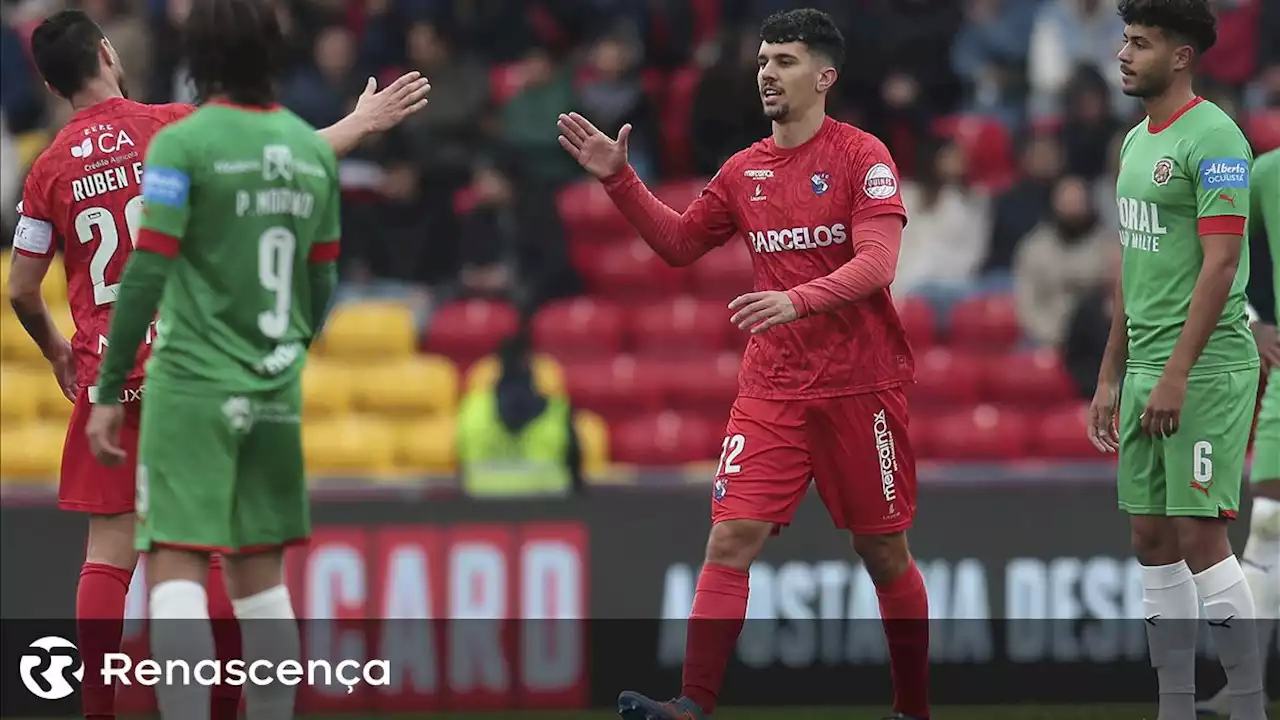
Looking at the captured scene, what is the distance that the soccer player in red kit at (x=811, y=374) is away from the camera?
7176mm

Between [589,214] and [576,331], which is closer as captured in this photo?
[576,331]

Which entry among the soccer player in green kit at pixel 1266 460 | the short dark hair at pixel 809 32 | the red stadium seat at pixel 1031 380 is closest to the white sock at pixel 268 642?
the short dark hair at pixel 809 32

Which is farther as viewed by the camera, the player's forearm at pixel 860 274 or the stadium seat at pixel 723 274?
the stadium seat at pixel 723 274

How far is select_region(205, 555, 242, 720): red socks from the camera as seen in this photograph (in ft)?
23.1

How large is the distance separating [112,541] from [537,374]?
515 cm

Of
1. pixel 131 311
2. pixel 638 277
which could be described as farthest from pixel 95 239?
pixel 638 277

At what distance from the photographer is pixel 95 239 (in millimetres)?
7094

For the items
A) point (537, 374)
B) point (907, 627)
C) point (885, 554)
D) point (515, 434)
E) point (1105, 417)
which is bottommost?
point (907, 627)

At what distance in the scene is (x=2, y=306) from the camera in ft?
42.9

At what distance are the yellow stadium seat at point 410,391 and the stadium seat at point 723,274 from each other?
80.3 inches

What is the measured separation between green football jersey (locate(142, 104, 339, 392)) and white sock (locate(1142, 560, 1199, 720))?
328cm

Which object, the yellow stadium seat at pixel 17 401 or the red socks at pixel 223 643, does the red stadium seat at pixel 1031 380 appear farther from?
the red socks at pixel 223 643

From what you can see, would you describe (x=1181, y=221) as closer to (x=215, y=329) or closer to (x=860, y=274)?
(x=860, y=274)

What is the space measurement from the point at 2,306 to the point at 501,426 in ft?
12.5
